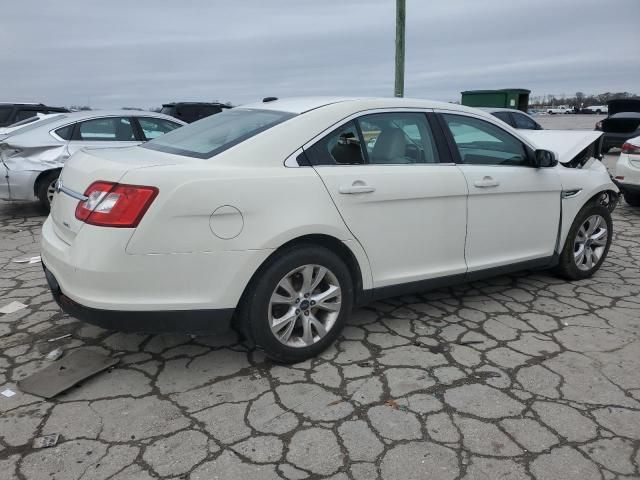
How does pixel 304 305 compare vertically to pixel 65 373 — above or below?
above

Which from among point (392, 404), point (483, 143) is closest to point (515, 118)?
point (483, 143)

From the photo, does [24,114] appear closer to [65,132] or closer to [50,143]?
[65,132]

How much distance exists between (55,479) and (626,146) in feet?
26.7

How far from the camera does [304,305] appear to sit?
3.17m

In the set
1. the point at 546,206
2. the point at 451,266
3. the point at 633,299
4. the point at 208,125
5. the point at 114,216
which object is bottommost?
the point at 633,299

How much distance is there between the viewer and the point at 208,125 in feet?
12.2

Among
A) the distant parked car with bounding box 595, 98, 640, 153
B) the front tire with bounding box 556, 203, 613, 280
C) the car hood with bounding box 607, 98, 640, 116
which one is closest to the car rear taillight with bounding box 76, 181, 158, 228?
the front tire with bounding box 556, 203, 613, 280

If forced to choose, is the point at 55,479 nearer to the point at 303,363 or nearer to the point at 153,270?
the point at 153,270

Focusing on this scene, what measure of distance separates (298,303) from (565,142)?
3460mm

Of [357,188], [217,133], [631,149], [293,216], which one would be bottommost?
[631,149]

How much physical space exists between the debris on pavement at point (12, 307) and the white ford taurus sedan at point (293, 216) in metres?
1.18

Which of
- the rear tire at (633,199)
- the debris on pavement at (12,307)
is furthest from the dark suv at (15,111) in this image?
the rear tire at (633,199)

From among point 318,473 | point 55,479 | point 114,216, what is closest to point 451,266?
point 318,473

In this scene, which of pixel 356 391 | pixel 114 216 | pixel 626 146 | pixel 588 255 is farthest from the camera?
pixel 626 146
